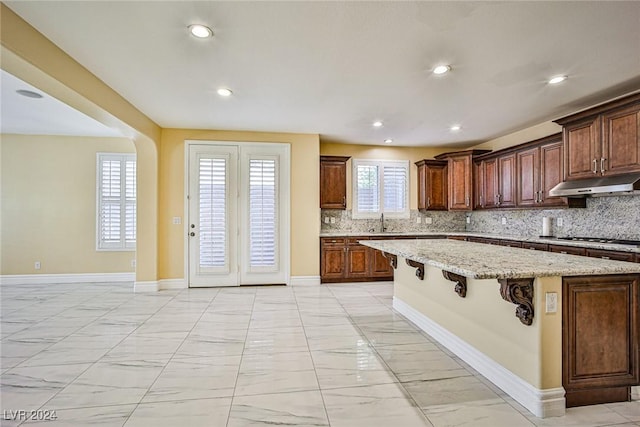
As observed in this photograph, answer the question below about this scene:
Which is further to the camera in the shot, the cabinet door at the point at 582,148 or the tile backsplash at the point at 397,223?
the tile backsplash at the point at 397,223

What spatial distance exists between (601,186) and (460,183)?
8.42 feet

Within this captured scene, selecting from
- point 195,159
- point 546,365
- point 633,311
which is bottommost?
point 546,365

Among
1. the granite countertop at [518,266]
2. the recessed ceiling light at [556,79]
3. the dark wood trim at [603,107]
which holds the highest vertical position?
the recessed ceiling light at [556,79]

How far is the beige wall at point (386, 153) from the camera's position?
6172 millimetres

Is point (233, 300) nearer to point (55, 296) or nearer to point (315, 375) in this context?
point (315, 375)

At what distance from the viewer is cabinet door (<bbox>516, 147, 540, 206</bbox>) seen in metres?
4.45

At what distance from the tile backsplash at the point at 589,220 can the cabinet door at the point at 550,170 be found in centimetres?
35

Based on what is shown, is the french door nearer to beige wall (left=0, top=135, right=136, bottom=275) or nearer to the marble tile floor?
the marble tile floor

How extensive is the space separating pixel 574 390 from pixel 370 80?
305cm

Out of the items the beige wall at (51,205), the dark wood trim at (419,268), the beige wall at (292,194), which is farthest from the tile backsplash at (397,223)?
the beige wall at (51,205)

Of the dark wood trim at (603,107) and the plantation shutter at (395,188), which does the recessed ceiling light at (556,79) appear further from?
the plantation shutter at (395,188)

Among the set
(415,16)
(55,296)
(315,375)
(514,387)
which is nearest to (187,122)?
(55,296)

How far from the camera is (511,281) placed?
184 centimetres

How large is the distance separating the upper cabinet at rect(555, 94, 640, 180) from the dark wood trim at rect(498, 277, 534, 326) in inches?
98.3
